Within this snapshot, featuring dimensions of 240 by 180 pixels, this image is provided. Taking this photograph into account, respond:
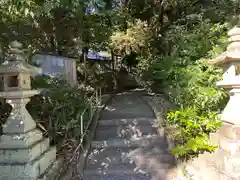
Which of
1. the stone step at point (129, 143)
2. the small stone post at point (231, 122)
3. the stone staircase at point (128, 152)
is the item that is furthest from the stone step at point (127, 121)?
the small stone post at point (231, 122)

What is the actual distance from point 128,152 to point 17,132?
2.01 m

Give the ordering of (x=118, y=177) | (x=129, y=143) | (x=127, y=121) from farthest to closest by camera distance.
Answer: (x=127, y=121) < (x=129, y=143) < (x=118, y=177)

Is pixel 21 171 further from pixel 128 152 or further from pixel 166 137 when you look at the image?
pixel 166 137

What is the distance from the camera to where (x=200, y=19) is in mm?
6199

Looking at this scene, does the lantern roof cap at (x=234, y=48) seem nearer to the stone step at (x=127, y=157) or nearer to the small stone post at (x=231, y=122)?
the small stone post at (x=231, y=122)

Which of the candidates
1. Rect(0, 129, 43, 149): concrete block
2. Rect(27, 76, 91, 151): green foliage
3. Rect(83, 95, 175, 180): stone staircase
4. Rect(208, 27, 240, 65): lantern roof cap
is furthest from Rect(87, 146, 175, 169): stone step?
Rect(208, 27, 240, 65): lantern roof cap

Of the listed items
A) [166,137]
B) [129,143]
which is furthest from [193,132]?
[129,143]

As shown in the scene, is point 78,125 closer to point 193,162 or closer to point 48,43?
point 193,162

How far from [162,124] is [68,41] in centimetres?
382

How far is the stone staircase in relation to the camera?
3.81 m

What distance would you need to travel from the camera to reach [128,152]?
14.1 ft

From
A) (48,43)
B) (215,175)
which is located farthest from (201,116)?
(48,43)

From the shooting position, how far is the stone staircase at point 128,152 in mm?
3809

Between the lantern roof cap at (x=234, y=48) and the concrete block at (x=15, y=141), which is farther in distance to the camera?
the lantern roof cap at (x=234, y=48)
